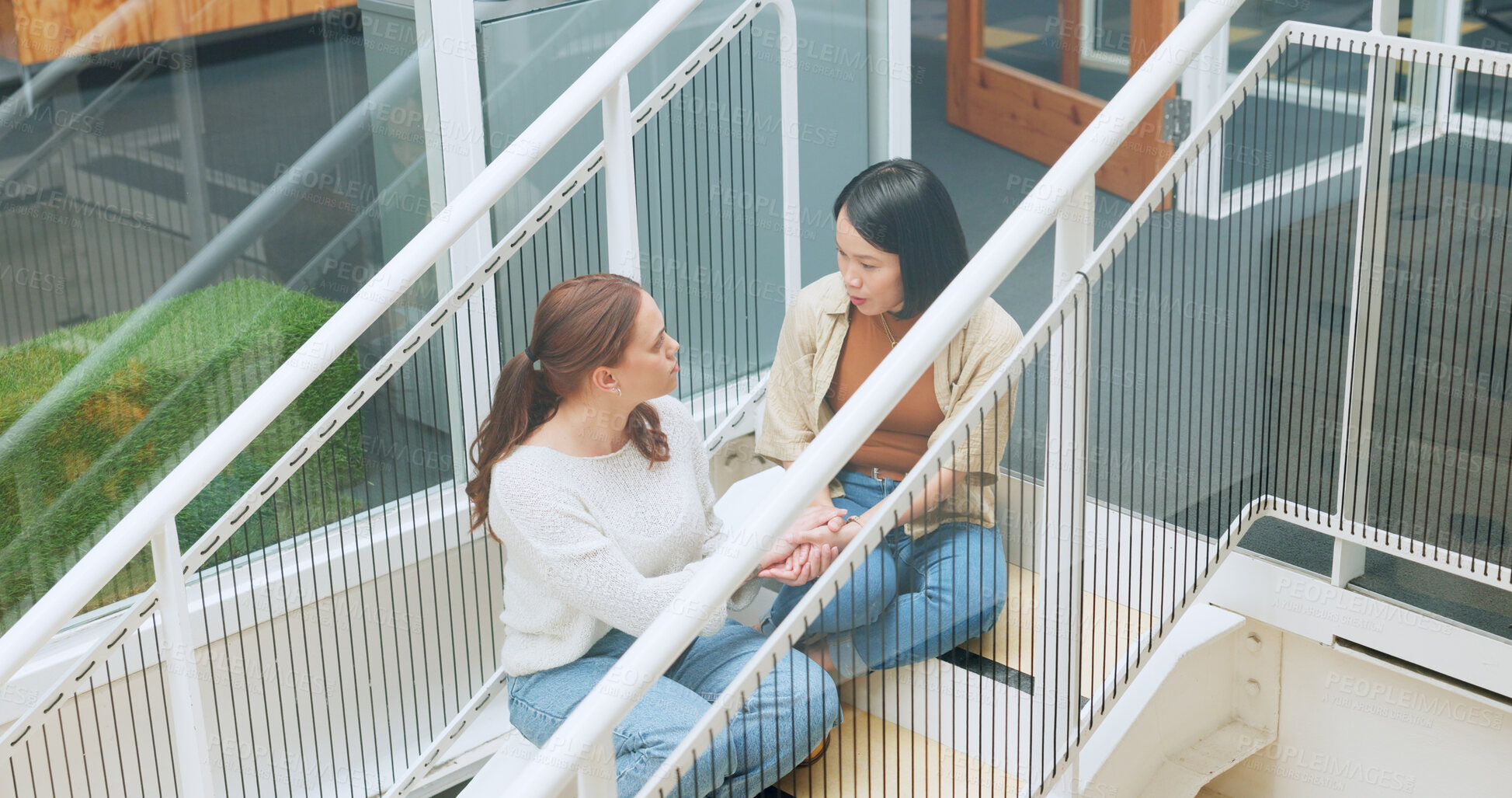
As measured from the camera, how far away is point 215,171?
9.12ft

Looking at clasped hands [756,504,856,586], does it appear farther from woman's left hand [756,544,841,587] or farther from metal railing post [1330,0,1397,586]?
metal railing post [1330,0,1397,586]

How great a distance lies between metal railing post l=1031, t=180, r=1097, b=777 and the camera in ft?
5.77

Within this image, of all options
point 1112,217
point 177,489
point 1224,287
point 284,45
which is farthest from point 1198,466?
point 1112,217

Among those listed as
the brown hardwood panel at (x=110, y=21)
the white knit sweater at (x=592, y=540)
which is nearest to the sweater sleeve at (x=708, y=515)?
the white knit sweater at (x=592, y=540)

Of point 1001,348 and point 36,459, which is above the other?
point 1001,348

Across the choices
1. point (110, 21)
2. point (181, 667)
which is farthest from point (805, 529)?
point (110, 21)

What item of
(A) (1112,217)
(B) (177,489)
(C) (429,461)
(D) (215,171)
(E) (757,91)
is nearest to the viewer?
(B) (177,489)

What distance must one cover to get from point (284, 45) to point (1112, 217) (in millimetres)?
2797

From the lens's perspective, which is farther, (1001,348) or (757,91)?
(757,91)

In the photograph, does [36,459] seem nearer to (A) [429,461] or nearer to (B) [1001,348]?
(A) [429,461]

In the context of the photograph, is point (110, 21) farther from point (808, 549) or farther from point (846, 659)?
point (846, 659)

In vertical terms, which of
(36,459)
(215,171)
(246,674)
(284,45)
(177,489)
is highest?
(284,45)

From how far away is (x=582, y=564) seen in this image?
201cm

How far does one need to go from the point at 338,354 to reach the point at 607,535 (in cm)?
43
